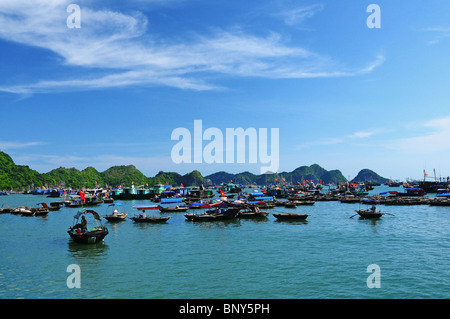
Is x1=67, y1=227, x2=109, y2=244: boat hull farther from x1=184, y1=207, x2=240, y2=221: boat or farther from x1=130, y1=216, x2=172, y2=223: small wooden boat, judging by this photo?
x1=184, y1=207, x2=240, y2=221: boat

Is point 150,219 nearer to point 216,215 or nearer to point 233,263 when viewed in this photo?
point 216,215

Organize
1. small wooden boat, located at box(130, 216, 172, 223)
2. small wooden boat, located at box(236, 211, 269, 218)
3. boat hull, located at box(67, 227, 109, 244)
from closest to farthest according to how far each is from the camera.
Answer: boat hull, located at box(67, 227, 109, 244)
small wooden boat, located at box(130, 216, 172, 223)
small wooden boat, located at box(236, 211, 269, 218)

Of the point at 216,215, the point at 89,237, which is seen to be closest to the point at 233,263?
the point at 89,237

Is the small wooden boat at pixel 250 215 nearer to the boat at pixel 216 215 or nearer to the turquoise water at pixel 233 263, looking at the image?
the boat at pixel 216 215

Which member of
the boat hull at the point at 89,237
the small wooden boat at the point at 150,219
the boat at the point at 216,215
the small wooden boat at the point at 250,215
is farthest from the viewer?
the small wooden boat at the point at 250,215

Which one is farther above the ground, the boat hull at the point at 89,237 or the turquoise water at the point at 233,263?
the boat hull at the point at 89,237

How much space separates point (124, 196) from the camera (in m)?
142

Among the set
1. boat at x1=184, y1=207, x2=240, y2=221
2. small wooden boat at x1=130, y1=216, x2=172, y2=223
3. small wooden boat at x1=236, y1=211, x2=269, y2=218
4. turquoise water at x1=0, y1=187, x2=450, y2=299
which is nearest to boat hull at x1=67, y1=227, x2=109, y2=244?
turquoise water at x1=0, y1=187, x2=450, y2=299

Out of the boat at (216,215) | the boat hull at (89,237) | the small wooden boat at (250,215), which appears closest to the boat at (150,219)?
the boat at (216,215)

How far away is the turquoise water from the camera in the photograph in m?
23.1

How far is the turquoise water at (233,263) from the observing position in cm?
2309

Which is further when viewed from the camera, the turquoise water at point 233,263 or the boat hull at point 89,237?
the boat hull at point 89,237

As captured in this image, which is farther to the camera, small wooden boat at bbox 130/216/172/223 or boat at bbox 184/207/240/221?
boat at bbox 184/207/240/221
